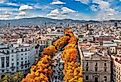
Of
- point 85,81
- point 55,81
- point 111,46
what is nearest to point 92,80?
point 85,81

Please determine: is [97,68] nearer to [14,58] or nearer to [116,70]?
A: [116,70]

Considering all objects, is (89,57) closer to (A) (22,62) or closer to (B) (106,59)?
(B) (106,59)

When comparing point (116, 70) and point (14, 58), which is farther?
point (14, 58)

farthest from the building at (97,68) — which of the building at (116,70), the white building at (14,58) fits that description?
the white building at (14,58)

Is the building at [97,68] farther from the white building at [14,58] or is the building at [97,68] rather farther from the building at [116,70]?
the white building at [14,58]

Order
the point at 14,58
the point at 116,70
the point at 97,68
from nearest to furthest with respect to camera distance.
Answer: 1. the point at 116,70
2. the point at 97,68
3. the point at 14,58

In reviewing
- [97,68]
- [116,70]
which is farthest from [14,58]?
[116,70]

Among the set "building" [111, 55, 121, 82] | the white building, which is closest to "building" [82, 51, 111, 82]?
"building" [111, 55, 121, 82]
